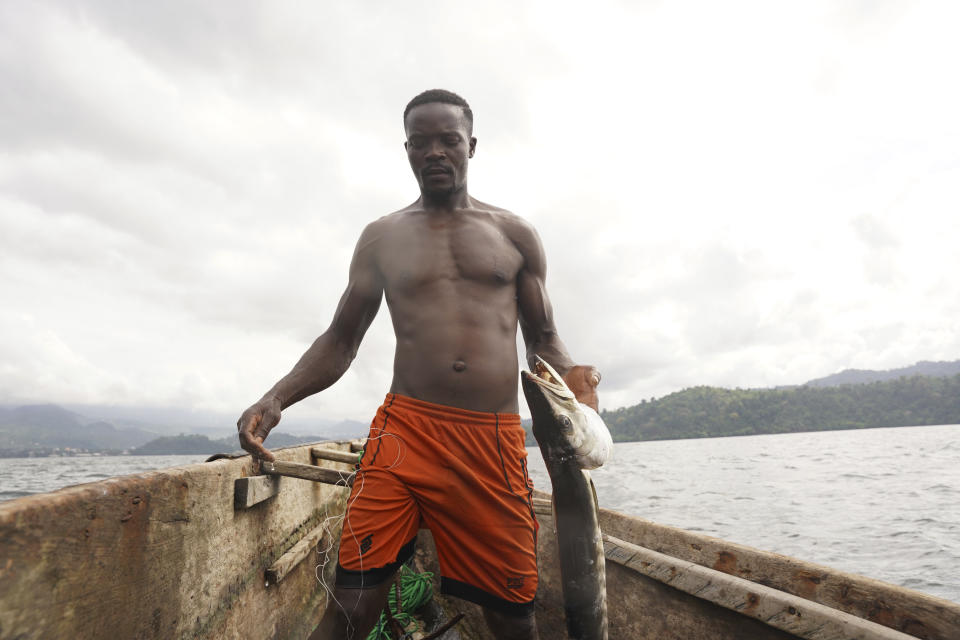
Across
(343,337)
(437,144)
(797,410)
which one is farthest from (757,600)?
(797,410)

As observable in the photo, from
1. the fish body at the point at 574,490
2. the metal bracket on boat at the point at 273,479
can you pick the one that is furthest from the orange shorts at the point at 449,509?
the metal bracket on boat at the point at 273,479

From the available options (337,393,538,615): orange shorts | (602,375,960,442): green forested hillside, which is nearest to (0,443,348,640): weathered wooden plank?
(337,393,538,615): orange shorts

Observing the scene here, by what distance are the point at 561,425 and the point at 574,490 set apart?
286mm

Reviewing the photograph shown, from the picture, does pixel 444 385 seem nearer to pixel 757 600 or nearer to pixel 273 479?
pixel 273 479

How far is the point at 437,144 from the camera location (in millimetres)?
2557

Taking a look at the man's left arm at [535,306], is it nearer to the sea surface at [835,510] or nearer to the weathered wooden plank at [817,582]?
the weathered wooden plank at [817,582]

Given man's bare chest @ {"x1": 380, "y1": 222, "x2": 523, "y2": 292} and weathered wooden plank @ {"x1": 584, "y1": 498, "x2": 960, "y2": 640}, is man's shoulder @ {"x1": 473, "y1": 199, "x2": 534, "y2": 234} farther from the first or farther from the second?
weathered wooden plank @ {"x1": 584, "y1": 498, "x2": 960, "y2": 640}

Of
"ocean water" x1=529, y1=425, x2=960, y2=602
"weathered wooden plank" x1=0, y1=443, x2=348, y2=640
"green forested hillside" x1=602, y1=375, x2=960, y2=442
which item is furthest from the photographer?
"green forested hillside" x1=602, y1=375, x2=960, y2=442

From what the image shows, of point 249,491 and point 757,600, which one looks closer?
point 757,600

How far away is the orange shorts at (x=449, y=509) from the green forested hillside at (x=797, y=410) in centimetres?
9101

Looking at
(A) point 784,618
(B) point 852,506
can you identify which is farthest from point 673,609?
(B) point 852,506

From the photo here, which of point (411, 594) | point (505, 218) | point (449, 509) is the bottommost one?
point (411, 594)

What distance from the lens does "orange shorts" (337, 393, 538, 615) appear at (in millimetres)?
2051

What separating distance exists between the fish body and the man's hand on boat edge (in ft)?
3.82
